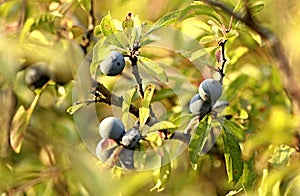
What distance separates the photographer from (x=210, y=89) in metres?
1.01

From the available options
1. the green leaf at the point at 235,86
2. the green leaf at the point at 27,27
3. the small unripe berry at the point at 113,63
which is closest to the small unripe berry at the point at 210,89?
the small unripe berry at the point at 113,63

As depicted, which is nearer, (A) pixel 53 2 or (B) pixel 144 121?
(B) pixel 144 121

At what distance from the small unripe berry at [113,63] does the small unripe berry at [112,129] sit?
78 mm

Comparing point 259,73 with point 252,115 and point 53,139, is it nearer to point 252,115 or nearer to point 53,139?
point 252,115

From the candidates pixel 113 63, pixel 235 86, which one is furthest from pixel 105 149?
pixel 235 86

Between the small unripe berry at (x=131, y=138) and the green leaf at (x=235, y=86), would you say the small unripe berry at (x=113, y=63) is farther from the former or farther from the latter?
the green leaf at (x=235, y=86)

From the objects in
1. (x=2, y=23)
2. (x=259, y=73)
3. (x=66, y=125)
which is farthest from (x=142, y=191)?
(x=2, y=23)

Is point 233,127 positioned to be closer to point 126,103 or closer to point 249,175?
point 249,175

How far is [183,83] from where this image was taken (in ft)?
4.50

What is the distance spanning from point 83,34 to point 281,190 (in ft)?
1.63

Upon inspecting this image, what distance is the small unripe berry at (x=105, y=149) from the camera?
41.6 inches

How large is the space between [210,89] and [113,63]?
15cm

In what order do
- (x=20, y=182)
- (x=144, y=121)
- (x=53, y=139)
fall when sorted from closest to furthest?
(x=144, y=121)
(x=20, y=182)
(x=53, y=139)

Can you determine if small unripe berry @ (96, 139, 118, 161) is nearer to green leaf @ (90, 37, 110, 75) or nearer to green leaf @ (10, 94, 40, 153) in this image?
green leaf @ (90, 37, 110, 75)
